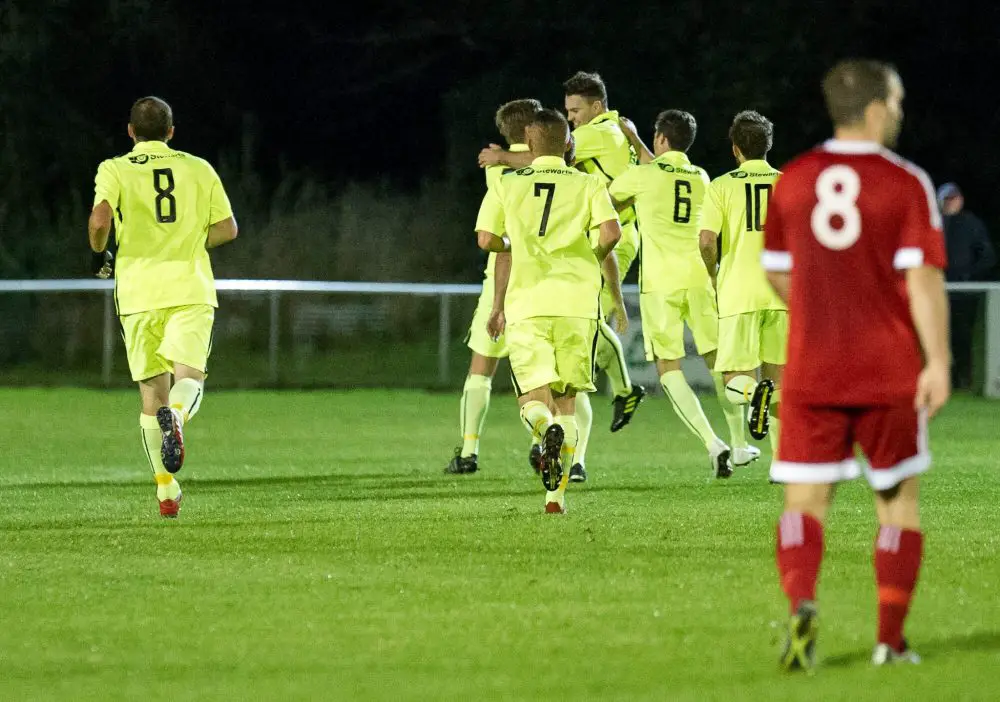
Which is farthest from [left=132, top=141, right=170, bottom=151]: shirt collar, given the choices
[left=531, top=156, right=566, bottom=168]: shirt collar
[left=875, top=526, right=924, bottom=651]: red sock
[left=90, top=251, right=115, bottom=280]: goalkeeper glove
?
[left=875, top=526, right=924, bottom=651]: red sock

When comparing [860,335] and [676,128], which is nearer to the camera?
[860,335]

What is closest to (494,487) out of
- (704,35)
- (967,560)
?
(967,560)

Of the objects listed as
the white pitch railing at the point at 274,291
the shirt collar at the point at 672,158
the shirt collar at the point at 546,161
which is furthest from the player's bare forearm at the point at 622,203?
the white pitch railing at the point at 274,291

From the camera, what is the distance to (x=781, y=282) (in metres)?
5.96

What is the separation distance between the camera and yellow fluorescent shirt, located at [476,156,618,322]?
33.2 feet

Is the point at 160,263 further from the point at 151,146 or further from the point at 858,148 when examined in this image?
the point at 858,148

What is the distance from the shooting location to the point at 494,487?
11836 mm

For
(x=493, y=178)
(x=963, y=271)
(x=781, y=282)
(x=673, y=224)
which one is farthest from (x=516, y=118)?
(x=963, y=271)

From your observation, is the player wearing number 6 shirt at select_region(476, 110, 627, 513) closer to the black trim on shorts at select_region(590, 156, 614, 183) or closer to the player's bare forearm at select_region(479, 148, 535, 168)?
the player's bare forearm at select_region(479, 148, 535, 168)

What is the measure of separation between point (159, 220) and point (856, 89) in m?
5.35

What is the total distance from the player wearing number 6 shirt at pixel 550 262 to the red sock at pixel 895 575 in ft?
13.9

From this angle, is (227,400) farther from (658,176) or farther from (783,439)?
(783,439)

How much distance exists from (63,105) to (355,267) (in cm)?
811

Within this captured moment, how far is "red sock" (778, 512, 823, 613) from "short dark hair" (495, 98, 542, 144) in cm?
621
